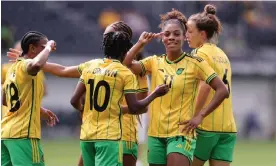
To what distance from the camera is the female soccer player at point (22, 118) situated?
809 centimetres

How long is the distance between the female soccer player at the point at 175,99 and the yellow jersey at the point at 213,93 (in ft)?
1.83

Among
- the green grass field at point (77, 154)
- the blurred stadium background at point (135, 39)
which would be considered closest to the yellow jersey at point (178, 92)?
the green grass field at point (77, 154)

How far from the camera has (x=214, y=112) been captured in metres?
9.12

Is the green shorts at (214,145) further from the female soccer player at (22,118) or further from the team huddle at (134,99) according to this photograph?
the female soccer player at (22,118)

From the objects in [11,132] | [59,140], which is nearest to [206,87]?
[11,132]

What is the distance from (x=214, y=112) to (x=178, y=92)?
908 mm

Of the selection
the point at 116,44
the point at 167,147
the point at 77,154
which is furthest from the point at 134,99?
the point at 77,154

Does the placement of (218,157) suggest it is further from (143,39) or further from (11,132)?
(11,132)

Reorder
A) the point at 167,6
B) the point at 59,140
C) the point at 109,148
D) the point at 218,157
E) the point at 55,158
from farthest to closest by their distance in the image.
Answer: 1. the point at 167,6
2. the point at 59,140
3. the point at 55,158
4. the point at 218,157
5. the point at 109,148

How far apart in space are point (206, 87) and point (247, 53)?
21.9m

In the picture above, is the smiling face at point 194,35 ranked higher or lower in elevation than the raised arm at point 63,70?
higher

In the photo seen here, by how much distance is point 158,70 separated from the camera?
859cm

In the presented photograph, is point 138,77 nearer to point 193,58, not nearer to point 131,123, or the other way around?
point 131,123

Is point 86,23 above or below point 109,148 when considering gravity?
above
